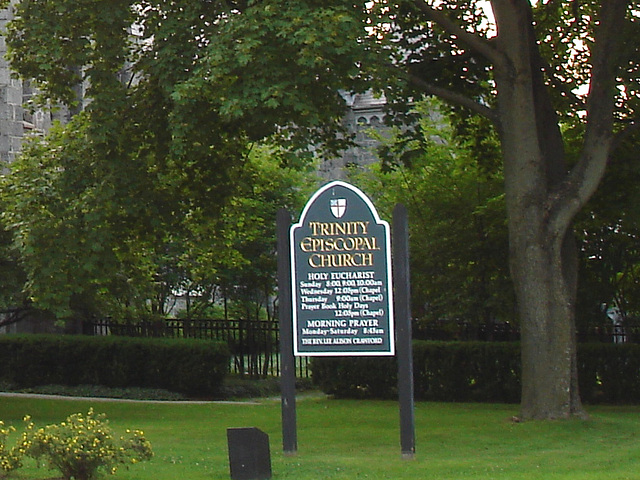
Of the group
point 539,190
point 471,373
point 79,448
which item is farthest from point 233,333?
point 79,448

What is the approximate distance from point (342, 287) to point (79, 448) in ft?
13.0

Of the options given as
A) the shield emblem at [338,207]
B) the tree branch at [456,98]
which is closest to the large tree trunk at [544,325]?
the tree branch at [456,98]

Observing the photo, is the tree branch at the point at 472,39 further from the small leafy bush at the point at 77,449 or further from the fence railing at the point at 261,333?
the small leafy bush at the point at 77,449

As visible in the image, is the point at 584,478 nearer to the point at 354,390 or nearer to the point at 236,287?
the point at 354,390

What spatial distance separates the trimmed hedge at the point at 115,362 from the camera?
25.0 m

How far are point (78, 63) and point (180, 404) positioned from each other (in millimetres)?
8726

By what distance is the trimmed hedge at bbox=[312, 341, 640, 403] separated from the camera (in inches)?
879

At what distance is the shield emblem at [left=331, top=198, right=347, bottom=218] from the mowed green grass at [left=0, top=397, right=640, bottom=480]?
9.70 ft

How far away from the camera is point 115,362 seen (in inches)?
1004

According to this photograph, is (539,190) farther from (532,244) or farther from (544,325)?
(544,325)

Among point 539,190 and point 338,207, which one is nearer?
point 338,207

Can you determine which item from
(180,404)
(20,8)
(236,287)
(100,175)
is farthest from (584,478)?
(236,287)

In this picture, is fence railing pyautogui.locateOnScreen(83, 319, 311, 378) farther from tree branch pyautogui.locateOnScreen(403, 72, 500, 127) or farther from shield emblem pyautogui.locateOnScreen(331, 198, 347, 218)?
shield emblem pyautogui.locateOnScreen(331, 198, 347, 218)

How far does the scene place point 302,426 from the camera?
706 inches
